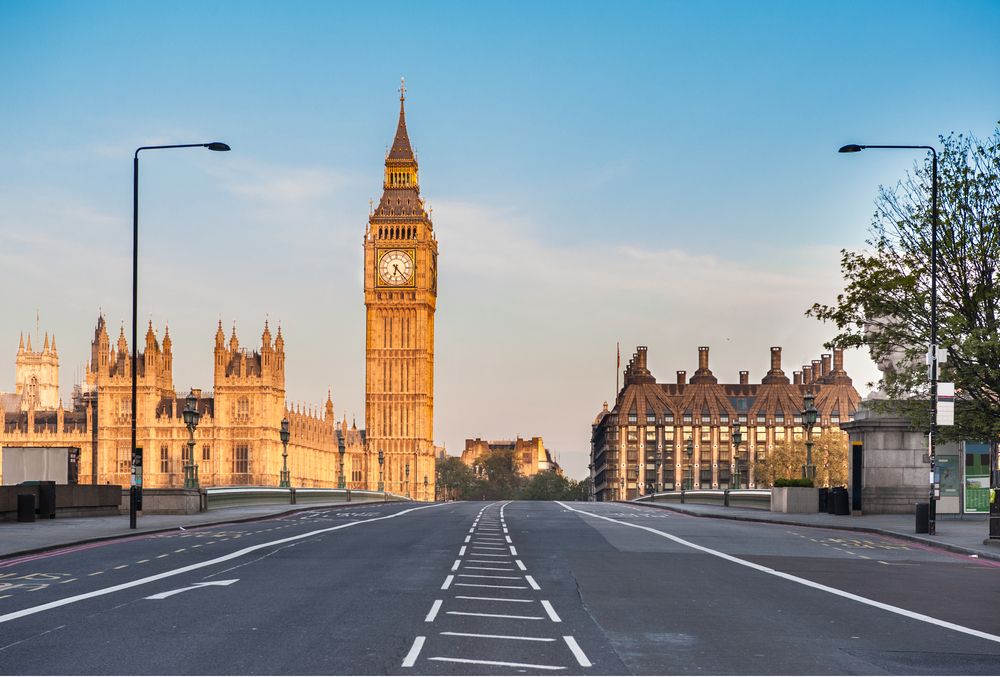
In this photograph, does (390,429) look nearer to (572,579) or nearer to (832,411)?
(832,411)

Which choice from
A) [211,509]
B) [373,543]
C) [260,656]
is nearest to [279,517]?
[211,509]

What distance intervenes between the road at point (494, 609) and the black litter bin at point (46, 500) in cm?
1076

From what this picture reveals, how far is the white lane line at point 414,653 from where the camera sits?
11.7 metres

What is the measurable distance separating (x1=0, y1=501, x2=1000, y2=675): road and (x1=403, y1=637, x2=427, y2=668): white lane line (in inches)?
1.9

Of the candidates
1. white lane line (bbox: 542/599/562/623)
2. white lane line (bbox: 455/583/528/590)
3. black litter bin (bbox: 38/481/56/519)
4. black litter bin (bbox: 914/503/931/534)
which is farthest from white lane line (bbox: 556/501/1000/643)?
black litter bin (bbox: 38/481/56/519)

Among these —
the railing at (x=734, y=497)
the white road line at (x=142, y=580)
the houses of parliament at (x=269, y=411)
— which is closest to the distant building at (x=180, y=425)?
the houses of parliament at (x=269, y=411)

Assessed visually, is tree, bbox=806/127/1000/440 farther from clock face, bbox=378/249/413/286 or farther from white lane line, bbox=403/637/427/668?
clock face, bbox=378/249/413/286

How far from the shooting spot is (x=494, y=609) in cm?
1617

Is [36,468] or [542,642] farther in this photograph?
[36,468]

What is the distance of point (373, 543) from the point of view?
30188 millimetres

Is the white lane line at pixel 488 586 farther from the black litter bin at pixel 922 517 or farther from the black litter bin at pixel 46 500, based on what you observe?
the black litter bin at pixel 46 500

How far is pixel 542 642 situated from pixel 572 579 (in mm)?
7424

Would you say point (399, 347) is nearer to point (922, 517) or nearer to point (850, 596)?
point (922, 517)

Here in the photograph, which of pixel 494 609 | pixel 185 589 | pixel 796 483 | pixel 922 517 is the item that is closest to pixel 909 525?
pixel 922 517
